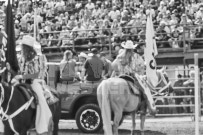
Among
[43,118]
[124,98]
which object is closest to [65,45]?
[124,98]

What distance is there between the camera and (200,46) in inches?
925

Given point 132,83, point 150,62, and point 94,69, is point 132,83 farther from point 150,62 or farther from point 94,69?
point 94,69

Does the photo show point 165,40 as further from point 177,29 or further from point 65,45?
point 65,45

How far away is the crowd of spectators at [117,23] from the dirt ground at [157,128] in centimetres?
503

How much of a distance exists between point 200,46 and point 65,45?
5658 millimetres

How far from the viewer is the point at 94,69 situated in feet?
54.8

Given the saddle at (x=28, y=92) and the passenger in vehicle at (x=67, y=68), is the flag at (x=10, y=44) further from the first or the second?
the passenger in vehicle at (x=67, y=68)

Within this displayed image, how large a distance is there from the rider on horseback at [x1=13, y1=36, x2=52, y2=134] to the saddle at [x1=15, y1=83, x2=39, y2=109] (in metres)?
0.07

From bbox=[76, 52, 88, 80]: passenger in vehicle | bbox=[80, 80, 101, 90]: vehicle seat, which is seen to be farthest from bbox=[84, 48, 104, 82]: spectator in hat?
bbox=[76, 52, 88, 80]: passenger in vehicle

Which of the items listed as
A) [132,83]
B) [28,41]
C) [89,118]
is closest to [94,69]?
[89,118]

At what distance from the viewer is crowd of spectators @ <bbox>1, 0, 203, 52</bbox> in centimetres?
2362

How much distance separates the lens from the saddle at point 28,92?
10.9 metres

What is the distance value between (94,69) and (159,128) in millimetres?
2698

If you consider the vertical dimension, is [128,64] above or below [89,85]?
above
